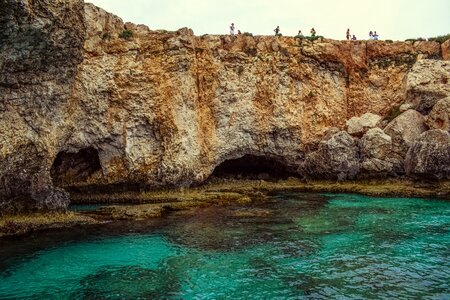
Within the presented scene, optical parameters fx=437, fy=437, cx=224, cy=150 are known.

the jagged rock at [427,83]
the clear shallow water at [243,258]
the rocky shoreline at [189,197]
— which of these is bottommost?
the clear shallow water at [243,258]

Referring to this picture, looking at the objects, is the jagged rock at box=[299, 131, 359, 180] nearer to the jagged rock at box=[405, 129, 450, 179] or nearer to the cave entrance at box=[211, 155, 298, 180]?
the cave entrance at box=[211, 155, 298, 180]

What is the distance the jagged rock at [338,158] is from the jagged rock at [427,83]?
28.7 ft

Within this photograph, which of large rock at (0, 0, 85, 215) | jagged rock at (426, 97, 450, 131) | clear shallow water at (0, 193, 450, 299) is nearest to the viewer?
clear shallow water at (0, 193, 450, 299)

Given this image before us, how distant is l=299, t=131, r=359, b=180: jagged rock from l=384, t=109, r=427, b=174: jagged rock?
3.50 m

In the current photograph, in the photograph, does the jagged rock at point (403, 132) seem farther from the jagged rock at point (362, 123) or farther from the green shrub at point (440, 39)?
the green shrub at point (440, 39)

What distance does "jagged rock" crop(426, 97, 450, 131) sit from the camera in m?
40.0

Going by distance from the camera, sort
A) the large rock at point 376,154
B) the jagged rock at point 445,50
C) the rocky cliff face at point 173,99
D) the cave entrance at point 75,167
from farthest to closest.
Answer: the jagged rock at point 445,50 < the large rock at point 376,154 < the cave entrance at point 75,167 < the rocky cliff face at point 173,99

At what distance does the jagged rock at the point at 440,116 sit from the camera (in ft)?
131

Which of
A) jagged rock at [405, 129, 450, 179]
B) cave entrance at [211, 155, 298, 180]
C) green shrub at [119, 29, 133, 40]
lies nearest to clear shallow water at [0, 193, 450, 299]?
jagged rock at [405, 129, 450, 179]

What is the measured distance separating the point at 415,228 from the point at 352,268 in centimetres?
901

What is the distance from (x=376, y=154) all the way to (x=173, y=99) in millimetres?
19462

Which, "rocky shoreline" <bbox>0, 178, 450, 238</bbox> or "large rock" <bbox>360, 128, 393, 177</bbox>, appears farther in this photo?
"large rock" <bbox>360, 128, 393, 177</bbox>

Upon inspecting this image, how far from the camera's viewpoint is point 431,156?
3616 centimetres

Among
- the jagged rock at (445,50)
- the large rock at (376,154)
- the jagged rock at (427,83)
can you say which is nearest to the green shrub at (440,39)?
the jagged rock at (445,50)
